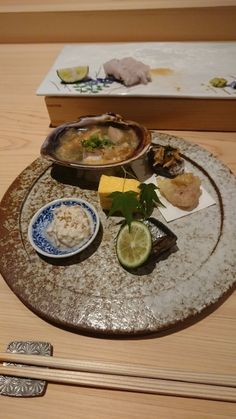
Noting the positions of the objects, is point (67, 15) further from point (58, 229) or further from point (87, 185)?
point (58, 229)

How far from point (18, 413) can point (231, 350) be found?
58cm

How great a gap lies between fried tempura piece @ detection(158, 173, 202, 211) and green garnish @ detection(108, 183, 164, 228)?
2.3 inches

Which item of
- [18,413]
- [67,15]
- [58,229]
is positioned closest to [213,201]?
[58,229]

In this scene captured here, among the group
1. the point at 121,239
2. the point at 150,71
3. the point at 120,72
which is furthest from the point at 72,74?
the point at 121,239

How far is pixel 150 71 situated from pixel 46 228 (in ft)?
3.18

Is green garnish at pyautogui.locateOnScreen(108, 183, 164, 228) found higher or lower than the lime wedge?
lower

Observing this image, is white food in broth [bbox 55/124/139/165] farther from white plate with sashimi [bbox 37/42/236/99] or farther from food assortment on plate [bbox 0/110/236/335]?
white plate with sashimi [bbox 37/42/236/99]

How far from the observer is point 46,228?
127 centimetres

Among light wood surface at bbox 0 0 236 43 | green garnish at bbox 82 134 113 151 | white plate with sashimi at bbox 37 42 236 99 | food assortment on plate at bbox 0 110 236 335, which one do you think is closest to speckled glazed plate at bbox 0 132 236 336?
food assortment on plate at bbox 0 110 236 335

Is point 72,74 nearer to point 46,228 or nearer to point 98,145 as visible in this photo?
point 98,145

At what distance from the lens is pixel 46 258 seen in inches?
47.6

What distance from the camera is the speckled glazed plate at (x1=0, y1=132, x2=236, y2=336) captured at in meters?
1.03

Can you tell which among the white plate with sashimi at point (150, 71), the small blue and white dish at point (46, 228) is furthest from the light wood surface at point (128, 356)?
the white plate with sashimi at point (150, 71)

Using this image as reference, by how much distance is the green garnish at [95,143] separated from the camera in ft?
4.80
